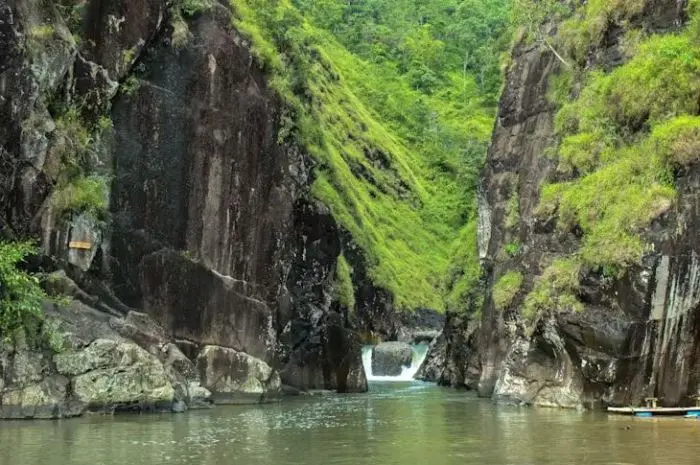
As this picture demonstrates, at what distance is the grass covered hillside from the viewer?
139 feet

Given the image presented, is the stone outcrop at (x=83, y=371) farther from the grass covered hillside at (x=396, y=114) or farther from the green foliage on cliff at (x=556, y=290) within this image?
the grass covered hillside at (x=396, y=114)

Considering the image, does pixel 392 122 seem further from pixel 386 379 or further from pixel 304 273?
pixel 304 273

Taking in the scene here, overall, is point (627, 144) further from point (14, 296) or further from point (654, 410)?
point (14, 296)

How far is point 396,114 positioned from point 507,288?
5636cm

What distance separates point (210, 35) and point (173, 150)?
5.39 metres

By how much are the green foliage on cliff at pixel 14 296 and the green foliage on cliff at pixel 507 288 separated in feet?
60.4

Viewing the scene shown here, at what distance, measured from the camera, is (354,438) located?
68.5ft

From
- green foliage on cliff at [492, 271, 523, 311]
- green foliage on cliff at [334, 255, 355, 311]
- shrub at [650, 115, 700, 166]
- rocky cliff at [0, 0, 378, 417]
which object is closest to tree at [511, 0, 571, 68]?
green foliage on cliff at [492, 271, 523, 311]

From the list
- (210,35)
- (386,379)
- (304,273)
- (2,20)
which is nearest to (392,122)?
(386,379)

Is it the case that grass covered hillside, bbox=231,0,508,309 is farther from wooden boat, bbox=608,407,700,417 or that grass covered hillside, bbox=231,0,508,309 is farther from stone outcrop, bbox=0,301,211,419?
wooden boat, bbox=608,407,700,417

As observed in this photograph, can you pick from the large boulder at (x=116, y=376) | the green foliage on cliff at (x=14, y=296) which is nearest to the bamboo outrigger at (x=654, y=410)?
the large boulder at (x=116, y=376)

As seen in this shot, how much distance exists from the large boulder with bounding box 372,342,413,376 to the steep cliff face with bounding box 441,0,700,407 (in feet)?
23.4

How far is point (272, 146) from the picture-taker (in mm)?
36281

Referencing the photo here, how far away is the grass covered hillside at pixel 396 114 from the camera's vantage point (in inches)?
1665
